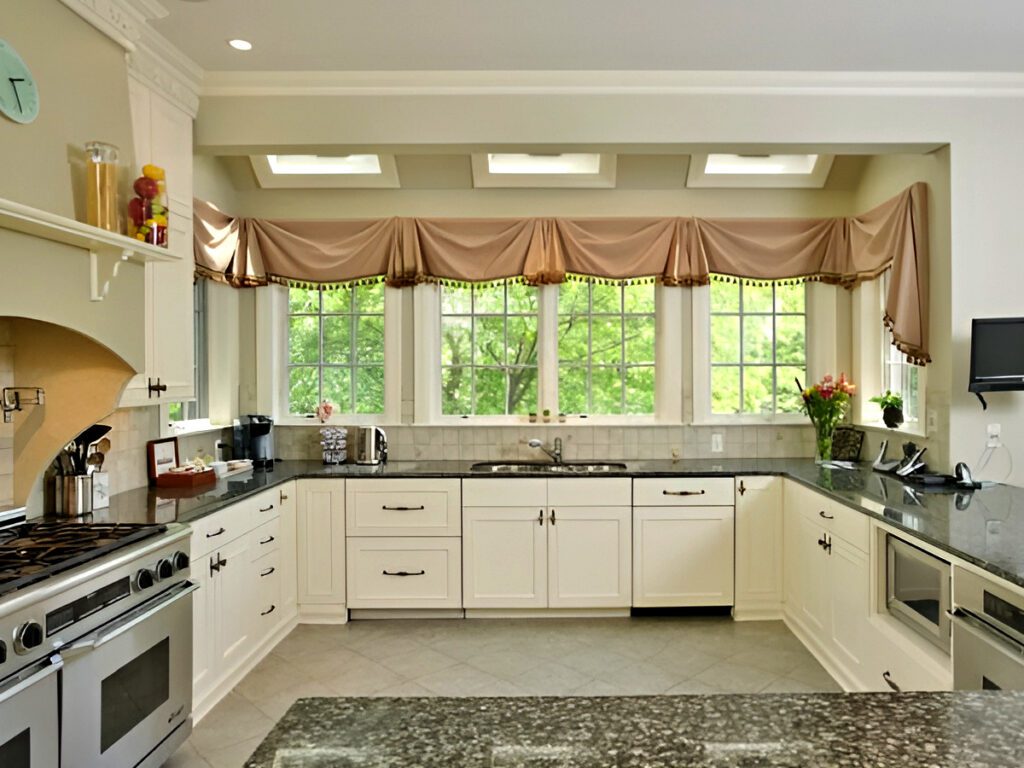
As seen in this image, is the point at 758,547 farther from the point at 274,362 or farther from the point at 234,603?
the point at 274,362

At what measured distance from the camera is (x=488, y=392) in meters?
4.47

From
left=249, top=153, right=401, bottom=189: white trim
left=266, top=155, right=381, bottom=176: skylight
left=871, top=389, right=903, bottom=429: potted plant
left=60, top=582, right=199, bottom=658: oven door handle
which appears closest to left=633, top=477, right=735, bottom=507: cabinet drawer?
left=871, top=389, right=903, bottom=429: potted plant

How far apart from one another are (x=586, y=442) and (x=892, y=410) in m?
1.76

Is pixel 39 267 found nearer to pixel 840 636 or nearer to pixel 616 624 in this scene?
pixel 616 624

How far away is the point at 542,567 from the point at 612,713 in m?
2.97

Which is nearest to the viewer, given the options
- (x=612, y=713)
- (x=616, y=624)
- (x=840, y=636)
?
(x=612, y=713)

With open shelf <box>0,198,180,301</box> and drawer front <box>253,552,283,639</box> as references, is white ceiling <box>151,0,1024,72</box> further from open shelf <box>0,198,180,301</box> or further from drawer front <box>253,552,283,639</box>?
drawer front <box>253,552,283,639</box>

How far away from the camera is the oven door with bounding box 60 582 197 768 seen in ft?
6.04

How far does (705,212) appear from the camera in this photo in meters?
4.33

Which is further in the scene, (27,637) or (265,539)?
(265,539)

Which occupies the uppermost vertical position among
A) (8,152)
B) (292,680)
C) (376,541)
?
(8,152)

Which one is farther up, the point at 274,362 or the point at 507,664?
the point at 274,362

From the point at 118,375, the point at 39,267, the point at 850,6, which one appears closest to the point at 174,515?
the point at 118,375

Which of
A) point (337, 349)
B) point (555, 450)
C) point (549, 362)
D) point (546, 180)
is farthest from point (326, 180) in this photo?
point (555, 450)
